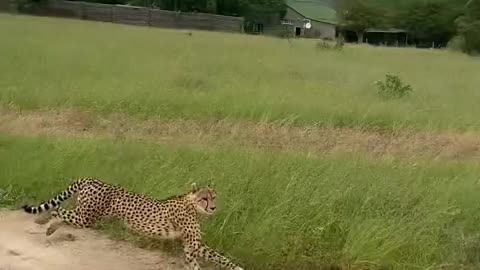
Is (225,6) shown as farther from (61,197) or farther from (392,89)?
(61,197)

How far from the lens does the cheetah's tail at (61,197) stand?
6162mm

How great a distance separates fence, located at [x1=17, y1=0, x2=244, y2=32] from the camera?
43.2 metres

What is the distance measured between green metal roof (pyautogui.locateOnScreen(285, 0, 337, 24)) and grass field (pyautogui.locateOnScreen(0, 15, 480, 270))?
42777 mm

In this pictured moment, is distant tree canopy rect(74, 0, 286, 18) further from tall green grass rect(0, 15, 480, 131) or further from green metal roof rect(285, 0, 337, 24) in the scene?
tall green grass rect(0, 15, 480, 131)

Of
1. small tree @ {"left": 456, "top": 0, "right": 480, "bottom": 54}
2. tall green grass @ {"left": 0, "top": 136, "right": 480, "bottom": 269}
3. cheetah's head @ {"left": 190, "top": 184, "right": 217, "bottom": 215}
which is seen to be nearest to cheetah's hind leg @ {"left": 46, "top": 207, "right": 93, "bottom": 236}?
tall green grass @ {"left": 0, "top": 136, "right": 480, "bottom": 269}

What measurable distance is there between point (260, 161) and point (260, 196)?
0.98 metres

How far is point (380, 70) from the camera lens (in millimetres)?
20828

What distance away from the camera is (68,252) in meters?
5.64

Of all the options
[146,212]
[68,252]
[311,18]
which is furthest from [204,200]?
[311,18]

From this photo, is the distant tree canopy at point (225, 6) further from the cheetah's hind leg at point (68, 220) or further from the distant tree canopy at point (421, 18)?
the cheetah's hind leg at point (68, 220)

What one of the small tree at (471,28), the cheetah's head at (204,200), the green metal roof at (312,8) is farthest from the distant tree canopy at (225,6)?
the cheetah's head at (204,200)

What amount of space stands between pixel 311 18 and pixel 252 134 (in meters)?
51.9

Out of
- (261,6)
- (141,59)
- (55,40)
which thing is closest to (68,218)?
(141,59)

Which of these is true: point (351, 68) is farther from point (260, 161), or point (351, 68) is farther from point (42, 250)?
point (42, 250)
